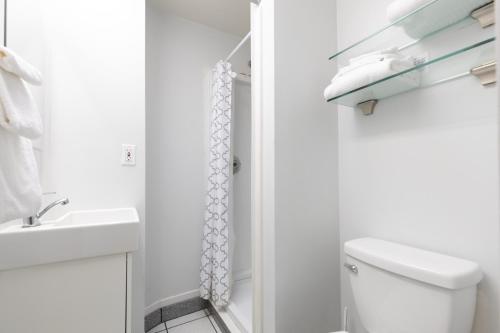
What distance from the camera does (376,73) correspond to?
2.54 ft

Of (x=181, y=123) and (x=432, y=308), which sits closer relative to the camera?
(x=432, y=308)

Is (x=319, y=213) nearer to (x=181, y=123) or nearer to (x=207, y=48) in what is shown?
(x=181, y=123)

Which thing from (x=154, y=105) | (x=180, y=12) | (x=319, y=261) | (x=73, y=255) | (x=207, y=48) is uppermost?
(x=180, y=12)

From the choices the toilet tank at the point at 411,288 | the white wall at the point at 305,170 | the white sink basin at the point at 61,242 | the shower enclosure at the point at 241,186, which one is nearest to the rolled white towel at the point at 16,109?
the white sink basin at the point at 61,242

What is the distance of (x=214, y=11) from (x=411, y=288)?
6.57ft

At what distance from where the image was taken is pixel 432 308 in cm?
63

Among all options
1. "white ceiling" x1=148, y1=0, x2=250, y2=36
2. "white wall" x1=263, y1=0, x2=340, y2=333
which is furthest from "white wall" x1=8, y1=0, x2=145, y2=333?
"white wall" x1=263, y1=0, x2=340, y2=333

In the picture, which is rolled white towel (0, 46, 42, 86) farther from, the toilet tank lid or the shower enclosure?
the shower enclosure

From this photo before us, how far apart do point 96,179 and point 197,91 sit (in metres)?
1.00

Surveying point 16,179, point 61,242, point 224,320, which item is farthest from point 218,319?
point 16,179

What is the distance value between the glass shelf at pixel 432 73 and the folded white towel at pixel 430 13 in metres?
0.11

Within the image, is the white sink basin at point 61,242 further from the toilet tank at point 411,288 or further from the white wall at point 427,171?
the white wall at point 427,171

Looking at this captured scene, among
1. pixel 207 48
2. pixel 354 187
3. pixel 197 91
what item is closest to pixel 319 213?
pixel 354 187

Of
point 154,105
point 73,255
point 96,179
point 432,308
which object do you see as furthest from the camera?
point 154,105
